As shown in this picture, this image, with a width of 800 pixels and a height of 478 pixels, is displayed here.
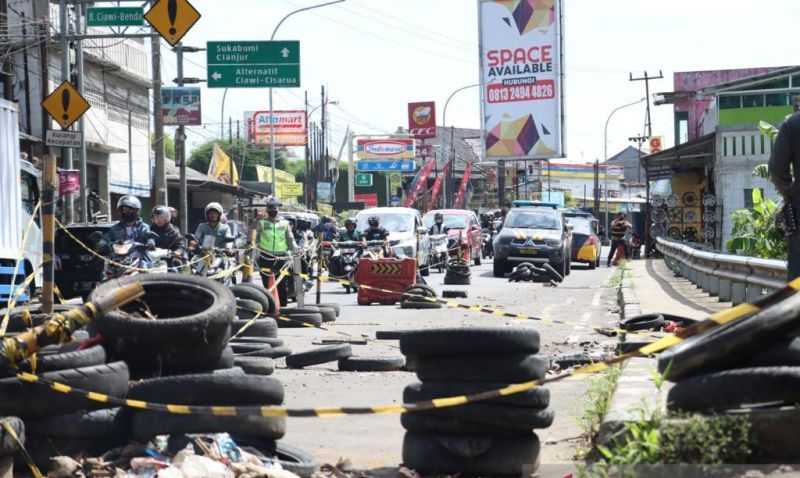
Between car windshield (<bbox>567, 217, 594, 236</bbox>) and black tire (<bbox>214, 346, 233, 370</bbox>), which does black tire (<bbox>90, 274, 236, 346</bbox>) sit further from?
car windshield (<bbox>567, 217, 594, 236</bbox>)

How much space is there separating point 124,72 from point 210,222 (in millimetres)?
38487

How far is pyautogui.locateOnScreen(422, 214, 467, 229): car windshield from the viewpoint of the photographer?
137ft

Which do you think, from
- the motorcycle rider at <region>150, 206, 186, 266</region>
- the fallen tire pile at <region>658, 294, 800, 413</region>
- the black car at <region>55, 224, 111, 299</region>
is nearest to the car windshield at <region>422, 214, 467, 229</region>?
the black car at <region>55, 224, 111, 299</region>

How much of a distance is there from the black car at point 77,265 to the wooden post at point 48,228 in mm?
9464

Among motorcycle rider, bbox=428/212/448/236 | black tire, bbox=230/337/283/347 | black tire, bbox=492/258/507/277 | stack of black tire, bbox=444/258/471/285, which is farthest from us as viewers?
motorcycle rider, bbox=428/212/448/236

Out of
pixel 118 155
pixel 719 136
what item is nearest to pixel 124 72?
pixel 118 155

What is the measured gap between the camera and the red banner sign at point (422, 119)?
118 meters

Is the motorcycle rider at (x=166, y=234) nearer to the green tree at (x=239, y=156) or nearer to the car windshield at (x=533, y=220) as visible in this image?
the car windshield at (x=533, y=220)

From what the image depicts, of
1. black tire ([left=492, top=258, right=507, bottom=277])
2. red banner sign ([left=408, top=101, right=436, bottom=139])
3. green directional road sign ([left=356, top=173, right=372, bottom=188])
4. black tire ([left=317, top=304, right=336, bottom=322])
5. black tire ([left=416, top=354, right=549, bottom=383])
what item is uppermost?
red banner sign ([left=408, top=101, right=436, bottom=139])

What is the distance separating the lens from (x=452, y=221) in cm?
4203

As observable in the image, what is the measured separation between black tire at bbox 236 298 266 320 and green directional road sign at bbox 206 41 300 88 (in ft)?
74.8

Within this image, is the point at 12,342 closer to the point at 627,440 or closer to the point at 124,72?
the point at 627,440

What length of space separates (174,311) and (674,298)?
38.7 ft

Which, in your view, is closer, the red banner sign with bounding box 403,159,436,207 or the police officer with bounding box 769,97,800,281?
the police officer with bounding box 769,97,800,281
